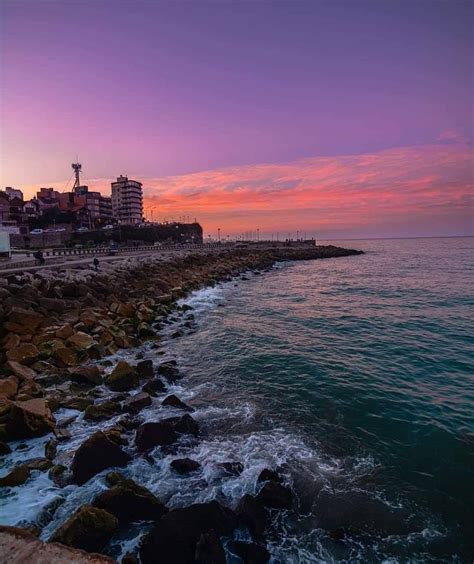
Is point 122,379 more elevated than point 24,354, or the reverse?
point 24,354

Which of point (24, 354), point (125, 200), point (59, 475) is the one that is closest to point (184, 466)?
point (59, 475)

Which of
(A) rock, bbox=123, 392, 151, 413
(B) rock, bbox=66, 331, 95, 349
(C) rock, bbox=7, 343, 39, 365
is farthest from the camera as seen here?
(B) rock, bbox=66, 331, 95, 349

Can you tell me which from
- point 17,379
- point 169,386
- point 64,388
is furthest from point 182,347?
point 17,379

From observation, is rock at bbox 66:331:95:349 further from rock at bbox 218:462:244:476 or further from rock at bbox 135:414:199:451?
rock at bbox 218:462:244:476

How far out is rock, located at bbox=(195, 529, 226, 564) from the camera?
496cm

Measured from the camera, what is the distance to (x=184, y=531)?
5.29m

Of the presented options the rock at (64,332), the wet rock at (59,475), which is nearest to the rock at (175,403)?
the wet rock at (59,475)

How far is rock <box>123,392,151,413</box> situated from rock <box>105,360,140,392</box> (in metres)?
0.92

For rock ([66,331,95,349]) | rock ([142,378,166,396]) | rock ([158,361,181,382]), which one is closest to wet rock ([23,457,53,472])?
rock ([142,378,166,396])

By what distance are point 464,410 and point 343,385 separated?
333 centimetres

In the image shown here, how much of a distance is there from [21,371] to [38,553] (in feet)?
30.1

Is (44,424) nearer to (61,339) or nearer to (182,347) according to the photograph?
(61,339)

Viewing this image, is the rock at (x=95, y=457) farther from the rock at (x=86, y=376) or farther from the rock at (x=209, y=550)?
the rock at (x=86, y=376)

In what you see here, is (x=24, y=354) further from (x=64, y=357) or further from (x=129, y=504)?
(x=129, y=504)
